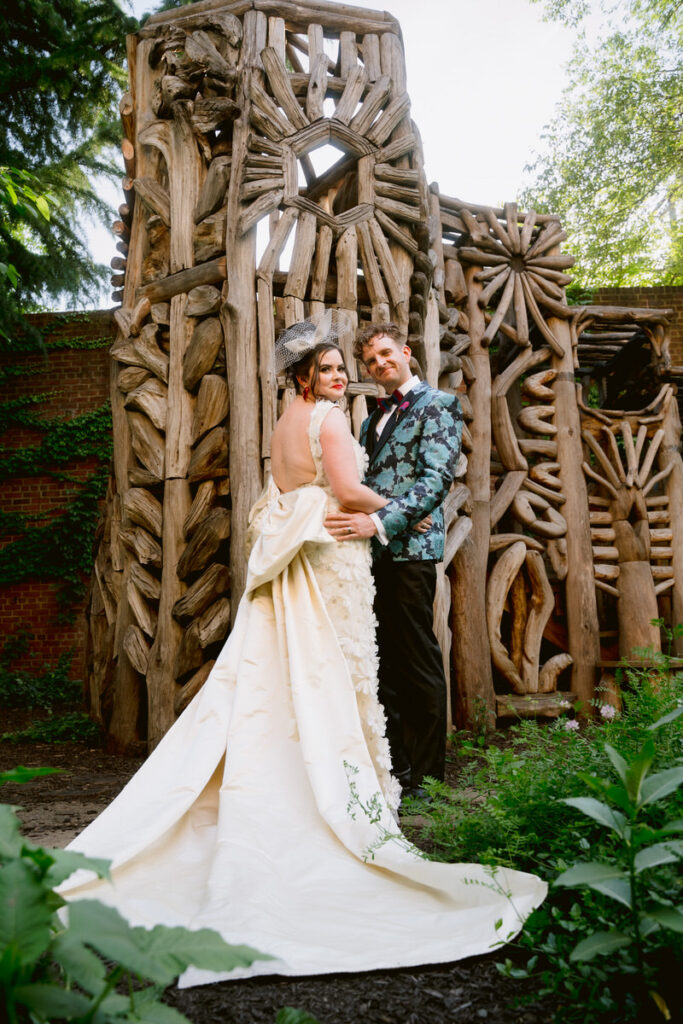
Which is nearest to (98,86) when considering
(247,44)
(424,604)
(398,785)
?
(247,44)

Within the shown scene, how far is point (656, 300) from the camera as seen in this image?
33.2ft

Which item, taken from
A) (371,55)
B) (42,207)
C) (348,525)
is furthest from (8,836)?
(371,55)

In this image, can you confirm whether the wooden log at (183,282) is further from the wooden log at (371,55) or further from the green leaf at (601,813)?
the green leaf at (601,813)

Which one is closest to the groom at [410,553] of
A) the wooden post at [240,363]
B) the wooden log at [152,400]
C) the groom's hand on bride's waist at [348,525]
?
the groom's hand on bride's waist at [348,525]

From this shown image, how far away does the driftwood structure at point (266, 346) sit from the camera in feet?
14.8

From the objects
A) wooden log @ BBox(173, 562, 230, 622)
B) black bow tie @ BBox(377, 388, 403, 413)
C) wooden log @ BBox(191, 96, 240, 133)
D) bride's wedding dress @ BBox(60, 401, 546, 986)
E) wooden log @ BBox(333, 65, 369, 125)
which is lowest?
bride's wedding dress @ BBox(60, 401, 546, 986)

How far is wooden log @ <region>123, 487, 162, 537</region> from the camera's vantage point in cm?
470

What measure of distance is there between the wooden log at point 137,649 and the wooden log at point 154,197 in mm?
2518

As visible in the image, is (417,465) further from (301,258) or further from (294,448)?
(301,258)

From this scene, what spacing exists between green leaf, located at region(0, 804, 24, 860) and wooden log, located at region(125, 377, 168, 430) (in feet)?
12.1

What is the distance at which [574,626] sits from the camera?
6250 mm

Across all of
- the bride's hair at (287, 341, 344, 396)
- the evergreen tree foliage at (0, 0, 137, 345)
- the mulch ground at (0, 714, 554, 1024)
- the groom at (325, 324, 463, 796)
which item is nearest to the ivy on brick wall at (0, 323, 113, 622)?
the evergreen tree foliage at (0, 0, 137, 345)

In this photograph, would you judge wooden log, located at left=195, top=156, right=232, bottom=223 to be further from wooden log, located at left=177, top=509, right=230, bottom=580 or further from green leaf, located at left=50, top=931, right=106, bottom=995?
green leaf, located at left=50, top=931, right=106, bottom=995

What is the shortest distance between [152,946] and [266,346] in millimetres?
3733
